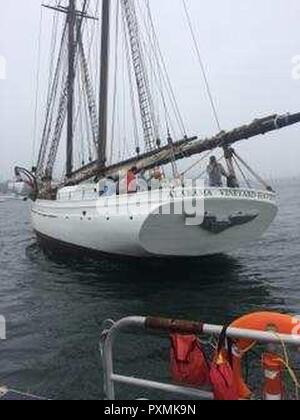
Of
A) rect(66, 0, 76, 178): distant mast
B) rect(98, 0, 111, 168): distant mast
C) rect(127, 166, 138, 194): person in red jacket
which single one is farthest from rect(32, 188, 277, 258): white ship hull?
rect(66, 0, 76, 178): distant mast

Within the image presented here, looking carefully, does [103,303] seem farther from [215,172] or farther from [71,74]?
[71,74]

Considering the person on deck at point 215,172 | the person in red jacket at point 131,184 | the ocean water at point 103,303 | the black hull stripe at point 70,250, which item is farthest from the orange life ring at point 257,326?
the black hull stripe at point 70,250

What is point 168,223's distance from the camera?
17938 millimetres

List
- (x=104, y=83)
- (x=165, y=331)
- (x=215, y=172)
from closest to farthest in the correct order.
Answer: (x=165, y=331)
(x=215, y=172)
(x=104, y=83)

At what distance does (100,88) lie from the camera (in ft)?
85.0

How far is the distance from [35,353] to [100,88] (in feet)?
53.7

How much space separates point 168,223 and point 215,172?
2957 millimetres

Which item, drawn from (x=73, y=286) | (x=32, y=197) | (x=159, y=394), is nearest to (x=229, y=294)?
(x=73, y=286)

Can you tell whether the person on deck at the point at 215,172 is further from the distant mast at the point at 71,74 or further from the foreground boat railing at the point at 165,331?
the distant mast at the point at 71,74

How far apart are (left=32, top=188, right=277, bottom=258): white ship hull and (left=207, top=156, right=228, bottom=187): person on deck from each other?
82 centimetres

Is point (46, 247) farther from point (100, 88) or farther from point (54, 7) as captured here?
point (54, 7)

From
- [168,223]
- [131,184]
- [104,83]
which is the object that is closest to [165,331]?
[168,223]

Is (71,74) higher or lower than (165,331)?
higher

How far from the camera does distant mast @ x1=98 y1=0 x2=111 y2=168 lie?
83.8 ft
